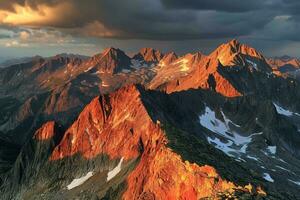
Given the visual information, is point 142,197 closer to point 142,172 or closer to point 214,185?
point 142,172

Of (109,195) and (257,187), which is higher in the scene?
(257,187)

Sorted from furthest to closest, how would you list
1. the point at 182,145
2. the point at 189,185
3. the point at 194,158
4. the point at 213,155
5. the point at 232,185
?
the point at 213,155
the point at 182,145
the point at 194,158
the point at 189,185
the point at 232,185

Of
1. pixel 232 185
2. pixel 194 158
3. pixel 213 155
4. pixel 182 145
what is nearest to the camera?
pixel 232 185

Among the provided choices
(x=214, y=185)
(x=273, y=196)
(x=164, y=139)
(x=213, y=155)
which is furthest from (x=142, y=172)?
(x=273, y=196)

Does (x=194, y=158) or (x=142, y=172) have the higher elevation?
(x=194, y=158)

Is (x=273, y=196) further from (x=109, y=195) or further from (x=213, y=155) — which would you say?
(x=109, y=195)

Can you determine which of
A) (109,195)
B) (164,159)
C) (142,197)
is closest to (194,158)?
(164,159)

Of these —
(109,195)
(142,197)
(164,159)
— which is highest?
(164,159)

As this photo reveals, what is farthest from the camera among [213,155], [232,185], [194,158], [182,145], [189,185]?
[213,155]

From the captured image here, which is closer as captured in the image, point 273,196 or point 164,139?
point 273,196
